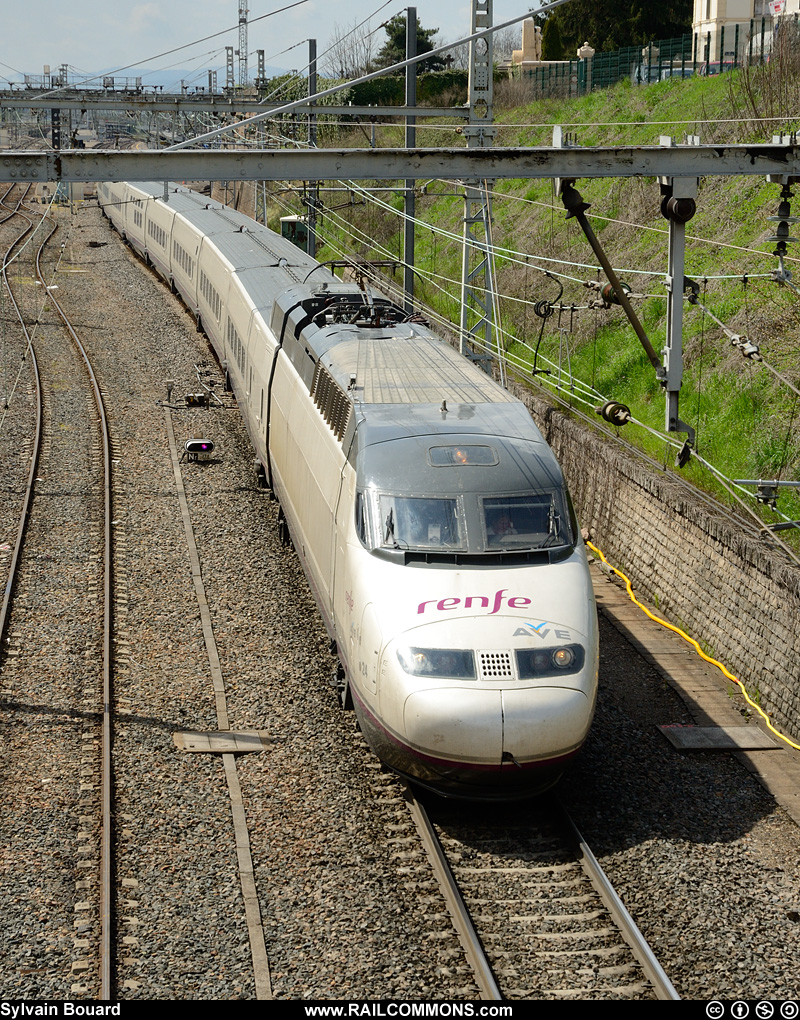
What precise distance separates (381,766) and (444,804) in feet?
2.82

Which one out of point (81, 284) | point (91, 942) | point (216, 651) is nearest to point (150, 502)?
point (216, 651)

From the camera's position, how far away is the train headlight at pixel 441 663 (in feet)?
28.5

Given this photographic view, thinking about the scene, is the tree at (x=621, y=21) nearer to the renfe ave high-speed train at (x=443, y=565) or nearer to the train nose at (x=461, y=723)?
the renfe ave high-speed train at (x=443, y=565)

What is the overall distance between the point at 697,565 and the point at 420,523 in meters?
4.73

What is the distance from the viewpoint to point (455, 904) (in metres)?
8.02

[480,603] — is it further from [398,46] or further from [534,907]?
[398,46]

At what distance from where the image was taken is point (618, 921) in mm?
7922

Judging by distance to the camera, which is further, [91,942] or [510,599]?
[510,599]

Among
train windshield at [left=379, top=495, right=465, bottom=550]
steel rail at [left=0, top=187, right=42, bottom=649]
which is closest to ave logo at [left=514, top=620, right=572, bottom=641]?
train windshield at [left=379, top=495, right=465, bottom=550]

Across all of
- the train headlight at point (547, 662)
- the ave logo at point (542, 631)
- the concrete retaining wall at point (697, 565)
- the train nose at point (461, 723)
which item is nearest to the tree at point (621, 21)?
the concrete retaining wall at point (697, 565)

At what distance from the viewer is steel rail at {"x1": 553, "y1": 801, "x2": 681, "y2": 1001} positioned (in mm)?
7215

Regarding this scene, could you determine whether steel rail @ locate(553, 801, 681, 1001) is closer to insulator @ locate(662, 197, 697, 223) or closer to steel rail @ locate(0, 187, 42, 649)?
insulator @ locate(662, 197, 697, 223)

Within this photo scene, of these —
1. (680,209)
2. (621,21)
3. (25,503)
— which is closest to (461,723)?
(680,209)
